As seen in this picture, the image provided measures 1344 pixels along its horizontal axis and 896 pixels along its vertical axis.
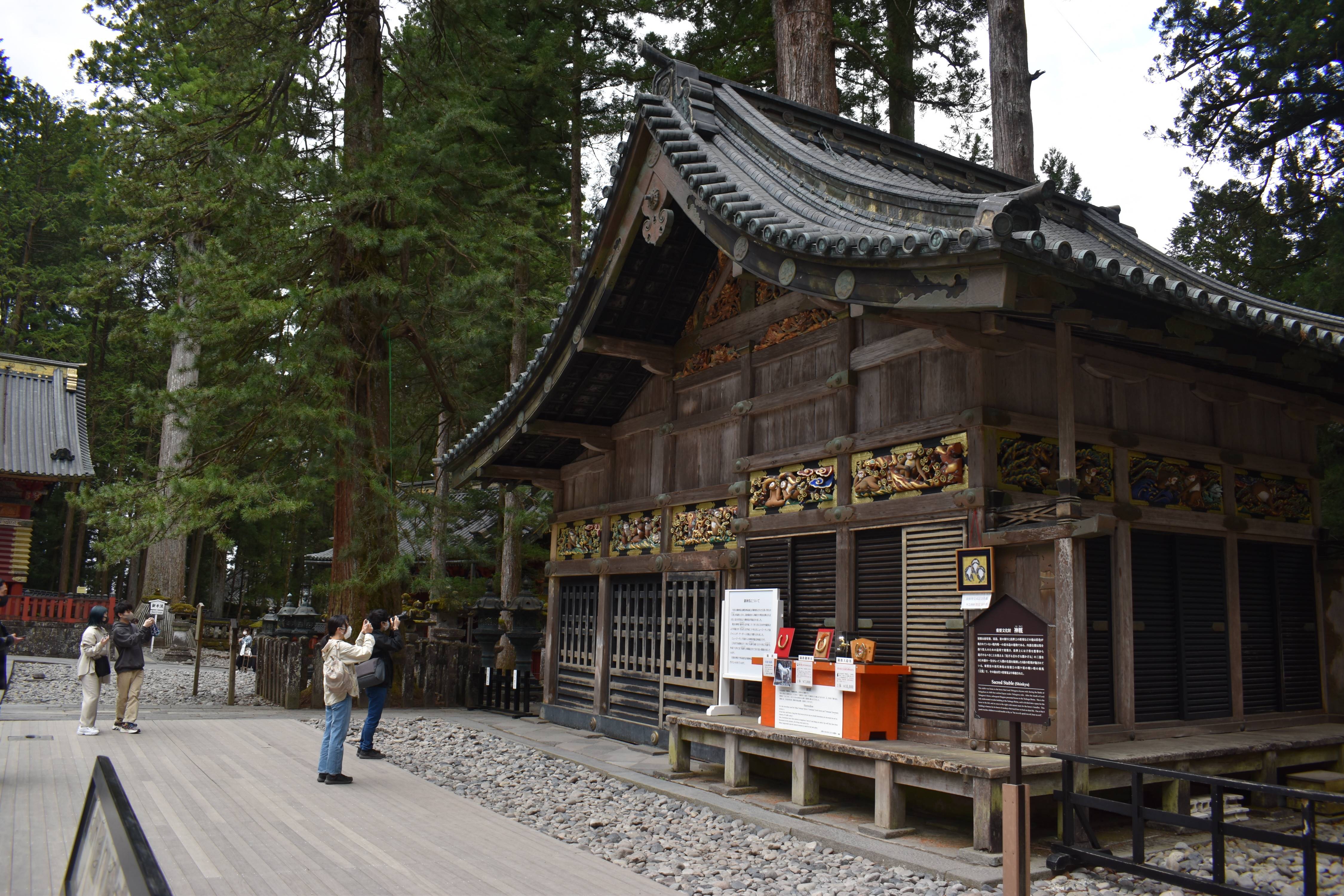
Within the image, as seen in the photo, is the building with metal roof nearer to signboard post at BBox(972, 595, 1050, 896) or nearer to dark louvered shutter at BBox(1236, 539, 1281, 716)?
signboard post at BBox(972, 595, 1050, 896)

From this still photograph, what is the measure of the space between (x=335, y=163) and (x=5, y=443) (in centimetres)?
1603

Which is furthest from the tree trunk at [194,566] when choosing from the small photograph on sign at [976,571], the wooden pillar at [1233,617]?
the wooden pillar at [1233,617]

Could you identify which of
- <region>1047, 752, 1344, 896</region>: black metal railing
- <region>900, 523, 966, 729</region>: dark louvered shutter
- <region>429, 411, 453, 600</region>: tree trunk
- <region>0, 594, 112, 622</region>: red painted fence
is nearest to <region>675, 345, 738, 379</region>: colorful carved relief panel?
<region>900, 523, 966, 729</region>: dark louvered shutter

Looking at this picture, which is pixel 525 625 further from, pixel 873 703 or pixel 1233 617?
pixel 1233 617

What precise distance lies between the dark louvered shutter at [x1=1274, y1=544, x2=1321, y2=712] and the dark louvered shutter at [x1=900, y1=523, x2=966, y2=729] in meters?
3.81

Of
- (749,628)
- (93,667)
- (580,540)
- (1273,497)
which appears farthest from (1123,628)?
(93,667)

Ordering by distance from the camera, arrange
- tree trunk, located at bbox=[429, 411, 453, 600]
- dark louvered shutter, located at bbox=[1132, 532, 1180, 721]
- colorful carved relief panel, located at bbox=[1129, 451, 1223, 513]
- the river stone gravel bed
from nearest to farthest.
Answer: dark louvered shutter, located at bbox=[1132, 532, 1180, 721]
colorful carved relief panel, located at bbox=[1129, 451, 1223, 513]
the river stone gravel bed
tree trunk, located at bbox=[429, 411, 453, 600]

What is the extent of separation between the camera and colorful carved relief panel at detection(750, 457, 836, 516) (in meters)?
8.81

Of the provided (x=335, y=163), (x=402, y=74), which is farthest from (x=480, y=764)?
(x=402, y=74)

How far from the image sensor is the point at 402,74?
57.6ft

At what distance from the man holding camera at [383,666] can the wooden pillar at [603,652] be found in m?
2.64

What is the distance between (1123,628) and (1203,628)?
1303mm

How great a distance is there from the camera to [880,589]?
26.8ft

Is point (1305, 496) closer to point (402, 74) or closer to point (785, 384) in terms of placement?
point (785, 384)
